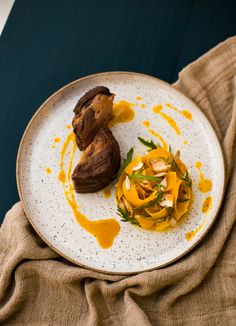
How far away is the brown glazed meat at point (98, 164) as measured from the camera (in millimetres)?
1909

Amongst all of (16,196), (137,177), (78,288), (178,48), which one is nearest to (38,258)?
(78,288)

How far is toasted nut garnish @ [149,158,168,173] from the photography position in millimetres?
1911

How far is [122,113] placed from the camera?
2109mm

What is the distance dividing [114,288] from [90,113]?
68 cm

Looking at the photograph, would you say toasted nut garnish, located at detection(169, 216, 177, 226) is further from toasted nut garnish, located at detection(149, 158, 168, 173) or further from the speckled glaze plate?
toasted nut garnish, located at detection(149, 158, 168, 173)

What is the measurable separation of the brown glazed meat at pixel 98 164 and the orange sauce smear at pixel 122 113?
0.13 m

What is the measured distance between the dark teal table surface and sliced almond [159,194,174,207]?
2.10 feet

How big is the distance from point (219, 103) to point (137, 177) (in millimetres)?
544

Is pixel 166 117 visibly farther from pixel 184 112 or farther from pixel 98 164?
pixel 98 164

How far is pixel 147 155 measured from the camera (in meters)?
1.96

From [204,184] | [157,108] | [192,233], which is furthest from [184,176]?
[157,108]

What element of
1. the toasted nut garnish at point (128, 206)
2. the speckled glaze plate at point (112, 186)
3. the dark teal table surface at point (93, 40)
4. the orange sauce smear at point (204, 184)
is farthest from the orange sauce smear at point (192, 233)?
the dark teal table surface at point (93, 40)

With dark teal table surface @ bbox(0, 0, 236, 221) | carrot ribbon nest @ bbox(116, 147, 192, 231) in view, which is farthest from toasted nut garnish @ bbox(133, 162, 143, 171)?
dark teal table surface @ bbox(0, 0, 236, 221)

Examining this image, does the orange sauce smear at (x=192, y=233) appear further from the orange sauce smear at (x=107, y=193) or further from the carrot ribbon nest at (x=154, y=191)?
the orange sauce smear at (x=107, y=193)
